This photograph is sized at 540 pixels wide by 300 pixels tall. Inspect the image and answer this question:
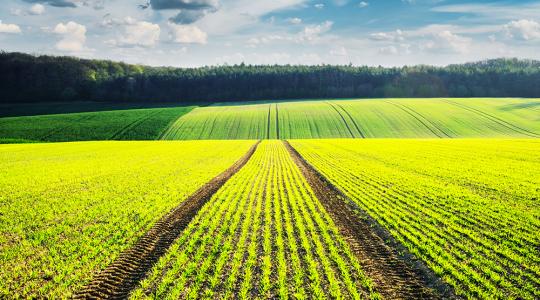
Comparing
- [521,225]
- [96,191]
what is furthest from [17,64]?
[521,225]

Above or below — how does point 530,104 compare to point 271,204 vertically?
above

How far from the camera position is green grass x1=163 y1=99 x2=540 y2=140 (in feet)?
239

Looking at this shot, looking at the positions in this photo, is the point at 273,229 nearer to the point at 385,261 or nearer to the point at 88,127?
the point at 385,261

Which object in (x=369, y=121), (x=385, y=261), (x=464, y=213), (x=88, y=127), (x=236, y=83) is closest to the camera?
(x=385, y=261)

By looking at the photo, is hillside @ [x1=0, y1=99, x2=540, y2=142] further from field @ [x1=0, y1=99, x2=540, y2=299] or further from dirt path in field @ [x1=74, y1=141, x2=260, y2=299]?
dirt path in field @ [x1=74, y1=141, x2=260, y2=299]

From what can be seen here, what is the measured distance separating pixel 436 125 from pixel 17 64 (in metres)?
136

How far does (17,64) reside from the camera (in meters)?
122

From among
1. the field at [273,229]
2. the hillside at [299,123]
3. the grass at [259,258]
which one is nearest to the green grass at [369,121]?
the hillside at [299,123]

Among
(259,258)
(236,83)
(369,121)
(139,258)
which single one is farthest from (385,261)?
(236,83)

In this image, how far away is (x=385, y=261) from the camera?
10.6 meters

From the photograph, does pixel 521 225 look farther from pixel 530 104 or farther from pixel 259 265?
pixel 530 104

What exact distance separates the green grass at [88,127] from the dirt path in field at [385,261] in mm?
64954

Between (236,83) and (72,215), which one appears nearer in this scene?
(72,215)

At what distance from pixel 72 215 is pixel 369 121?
238 feet
